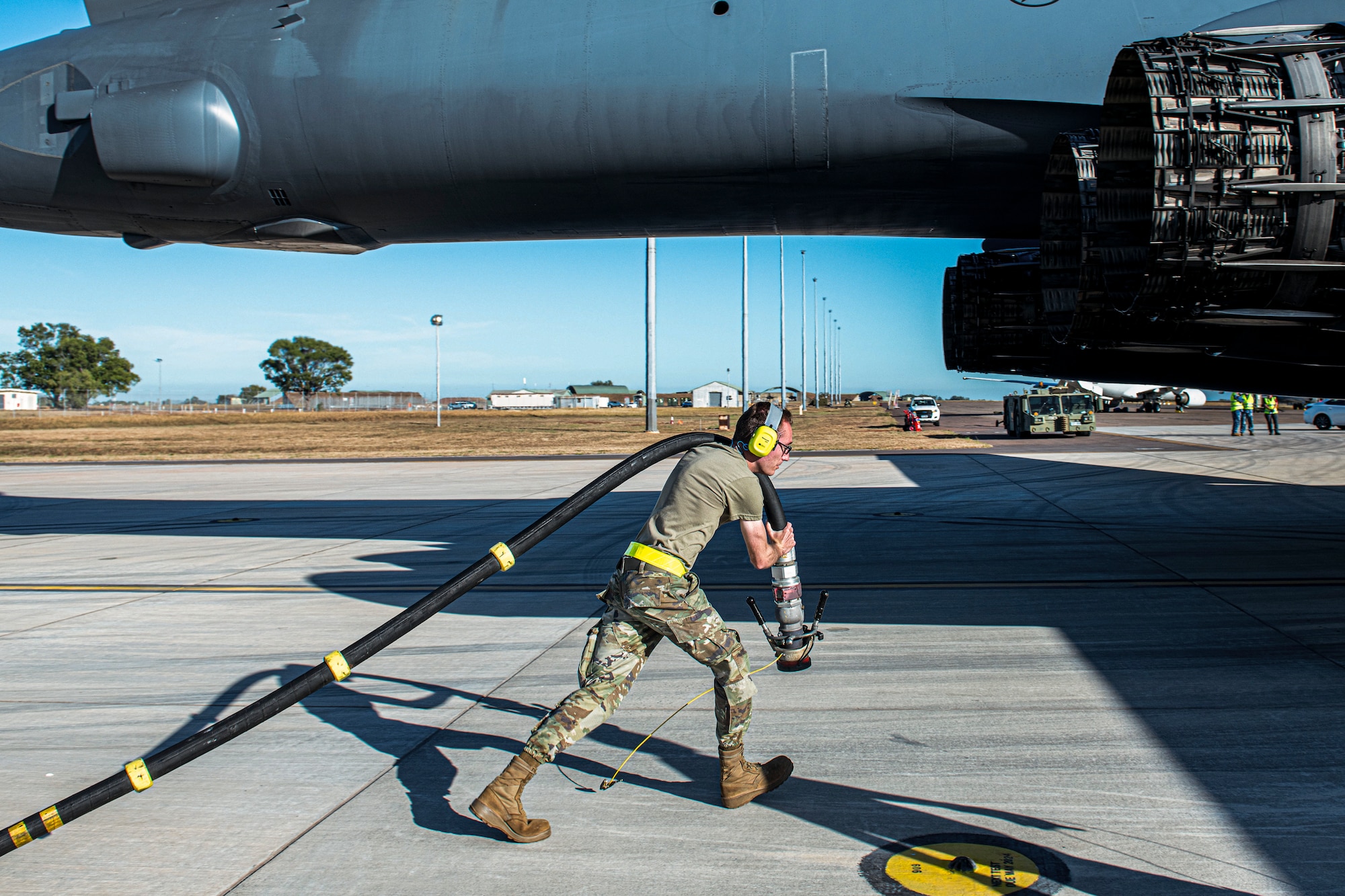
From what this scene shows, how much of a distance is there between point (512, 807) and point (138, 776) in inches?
56.5

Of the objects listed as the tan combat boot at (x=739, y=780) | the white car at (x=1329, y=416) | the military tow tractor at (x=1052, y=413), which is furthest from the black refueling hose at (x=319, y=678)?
the white car at (x=1329, y=416)

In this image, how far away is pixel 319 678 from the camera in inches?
156

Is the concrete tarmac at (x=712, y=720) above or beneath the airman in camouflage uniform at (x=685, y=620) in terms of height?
beneath

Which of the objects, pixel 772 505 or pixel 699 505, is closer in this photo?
pixel 699 505

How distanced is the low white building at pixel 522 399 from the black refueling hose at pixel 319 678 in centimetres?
17284

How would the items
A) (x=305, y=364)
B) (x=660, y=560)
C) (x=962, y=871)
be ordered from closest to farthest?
(x=962, y=871) → (x=660, y=560) → (x=305, y=364)

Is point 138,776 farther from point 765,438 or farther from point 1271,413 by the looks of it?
point 1271,413

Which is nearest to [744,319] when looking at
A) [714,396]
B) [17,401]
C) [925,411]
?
[925,411]

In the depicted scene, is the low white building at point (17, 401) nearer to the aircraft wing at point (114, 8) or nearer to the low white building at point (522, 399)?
the low white building at point (522, 399)

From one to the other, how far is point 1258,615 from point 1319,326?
2.53 m

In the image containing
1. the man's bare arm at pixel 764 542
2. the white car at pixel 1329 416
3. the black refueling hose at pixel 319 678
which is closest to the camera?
the black refueling hose at pixel 319 678

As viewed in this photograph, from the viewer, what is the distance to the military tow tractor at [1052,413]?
117ft

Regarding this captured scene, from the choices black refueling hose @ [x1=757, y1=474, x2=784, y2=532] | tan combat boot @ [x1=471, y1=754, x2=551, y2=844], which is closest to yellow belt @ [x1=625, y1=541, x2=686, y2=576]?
black refueling hose @ [x1=757, y1=474, x2=784, y2=532]

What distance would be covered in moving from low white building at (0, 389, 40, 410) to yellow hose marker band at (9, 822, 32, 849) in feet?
423
